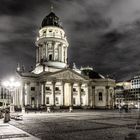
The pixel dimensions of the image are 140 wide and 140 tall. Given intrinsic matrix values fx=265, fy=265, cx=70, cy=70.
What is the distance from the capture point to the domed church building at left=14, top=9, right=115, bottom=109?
85.0 metres

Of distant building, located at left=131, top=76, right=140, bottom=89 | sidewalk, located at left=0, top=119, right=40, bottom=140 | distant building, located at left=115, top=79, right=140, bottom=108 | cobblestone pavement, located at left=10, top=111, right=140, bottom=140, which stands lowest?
distant building, located at left=115, top=79, right=140, bottom=108

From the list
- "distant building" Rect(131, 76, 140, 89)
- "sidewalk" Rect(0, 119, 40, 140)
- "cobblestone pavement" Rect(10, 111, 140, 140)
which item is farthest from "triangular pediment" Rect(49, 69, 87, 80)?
"distant building" Rect(131, 76, 140, 89)

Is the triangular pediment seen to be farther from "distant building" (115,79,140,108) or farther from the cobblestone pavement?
"distant building" (115,79,140,108)

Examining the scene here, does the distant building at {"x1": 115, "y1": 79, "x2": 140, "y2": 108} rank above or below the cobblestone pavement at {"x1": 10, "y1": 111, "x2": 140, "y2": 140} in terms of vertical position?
below

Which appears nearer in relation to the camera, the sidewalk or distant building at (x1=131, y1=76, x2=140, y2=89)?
the sidewalk

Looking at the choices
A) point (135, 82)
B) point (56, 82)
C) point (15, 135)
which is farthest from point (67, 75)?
point (135, 82)

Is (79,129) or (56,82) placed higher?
(56,82)

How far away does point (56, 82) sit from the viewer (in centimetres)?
8762

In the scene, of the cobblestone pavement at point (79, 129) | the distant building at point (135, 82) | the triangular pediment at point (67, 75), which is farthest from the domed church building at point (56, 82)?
the distant building at point (135, 82)

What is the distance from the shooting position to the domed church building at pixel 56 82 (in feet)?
279

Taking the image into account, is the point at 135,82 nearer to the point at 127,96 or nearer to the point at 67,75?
the point at 127,96

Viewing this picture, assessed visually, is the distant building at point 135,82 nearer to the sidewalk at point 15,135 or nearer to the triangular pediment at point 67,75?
the triangular pediment at point 67,75

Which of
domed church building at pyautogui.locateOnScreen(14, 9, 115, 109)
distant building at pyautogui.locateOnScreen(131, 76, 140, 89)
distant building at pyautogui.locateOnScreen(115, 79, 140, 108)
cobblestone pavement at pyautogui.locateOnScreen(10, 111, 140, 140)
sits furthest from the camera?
distant building at pyautogui.locateOnScreen(131, 76, 140, 89)

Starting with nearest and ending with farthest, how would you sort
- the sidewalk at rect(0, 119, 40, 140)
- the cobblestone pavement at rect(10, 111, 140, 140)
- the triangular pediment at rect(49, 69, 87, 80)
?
the sidewalk at rect(0, 119, 40, 140) < the cobblestone pavement at rect(10, 111, 140, 140) < the triangular pediment at rect(49, 69, 87, 80)
